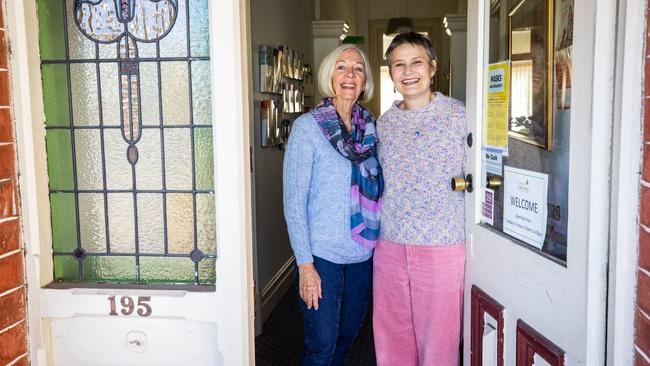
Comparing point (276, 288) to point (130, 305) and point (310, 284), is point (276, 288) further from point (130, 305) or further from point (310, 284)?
point (130, 305)

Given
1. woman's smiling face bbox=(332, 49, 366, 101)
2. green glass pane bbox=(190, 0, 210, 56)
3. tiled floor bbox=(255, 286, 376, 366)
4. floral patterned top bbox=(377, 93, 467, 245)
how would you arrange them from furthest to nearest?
1. tiled floor bbox=(255, 286, 376, 366)
2. woman's smiling face bbox=(332, 49, 366, 101)
3. floral patterned top bbox=(377, 93, 467, 245)
4. green glass pane bbox=(190, 0, 210, 56)

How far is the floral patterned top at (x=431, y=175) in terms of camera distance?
6.67 ft

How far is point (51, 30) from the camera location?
5.64 ft

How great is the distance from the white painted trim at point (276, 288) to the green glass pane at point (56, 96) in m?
2.24

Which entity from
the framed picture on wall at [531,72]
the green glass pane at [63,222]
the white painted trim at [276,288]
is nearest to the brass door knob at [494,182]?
the framed picture on wall at [531,72]

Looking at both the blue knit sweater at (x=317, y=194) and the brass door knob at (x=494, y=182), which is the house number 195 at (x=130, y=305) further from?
the brass door knob at (x=494, y=182)

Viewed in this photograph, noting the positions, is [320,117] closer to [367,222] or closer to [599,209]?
[367,222]

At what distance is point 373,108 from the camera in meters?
8.86

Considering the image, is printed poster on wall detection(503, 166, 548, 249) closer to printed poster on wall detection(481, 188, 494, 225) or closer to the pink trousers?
printed poster on wall detection(481, 188, 494, 225)

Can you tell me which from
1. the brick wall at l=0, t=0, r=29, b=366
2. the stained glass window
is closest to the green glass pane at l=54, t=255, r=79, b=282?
the stained glass window

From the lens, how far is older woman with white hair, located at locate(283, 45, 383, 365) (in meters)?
2.09

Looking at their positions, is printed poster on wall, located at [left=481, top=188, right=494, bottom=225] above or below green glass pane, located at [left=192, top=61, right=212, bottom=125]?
below

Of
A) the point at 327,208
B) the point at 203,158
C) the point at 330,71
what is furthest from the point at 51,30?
the point at 327,208

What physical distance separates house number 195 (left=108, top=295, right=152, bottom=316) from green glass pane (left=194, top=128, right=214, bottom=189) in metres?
0.39
